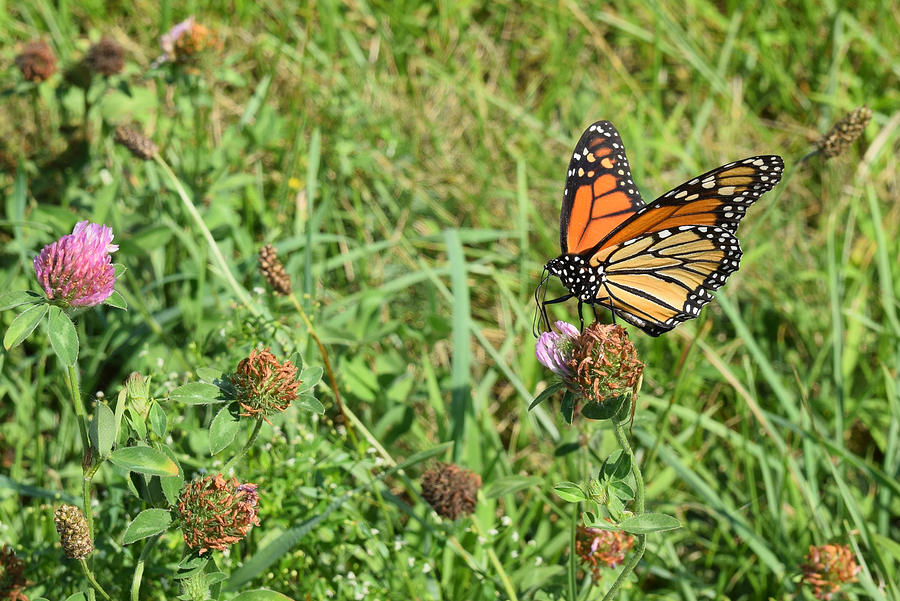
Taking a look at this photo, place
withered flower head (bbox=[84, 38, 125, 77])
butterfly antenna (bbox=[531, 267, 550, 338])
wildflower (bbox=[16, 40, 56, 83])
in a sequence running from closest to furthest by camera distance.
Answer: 1. butterfly antenna (bbox=[531, 267, 550, 338])
2. wildflower (bbox=[16, 40, 56, 83])
3. withered flower head (bbox=[84, 38, 125, 77])

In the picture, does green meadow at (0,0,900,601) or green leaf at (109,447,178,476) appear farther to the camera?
green meadow at (0,0,900,601)

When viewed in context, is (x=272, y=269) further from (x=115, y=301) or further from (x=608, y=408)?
(x=608, y=408)

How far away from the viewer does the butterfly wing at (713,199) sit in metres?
2.10

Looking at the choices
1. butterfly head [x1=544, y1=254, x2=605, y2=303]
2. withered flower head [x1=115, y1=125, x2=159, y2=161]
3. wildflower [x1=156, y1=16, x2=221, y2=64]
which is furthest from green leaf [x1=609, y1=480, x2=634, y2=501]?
wildflower [x1=156, y1=16, x2=221, y2=64]

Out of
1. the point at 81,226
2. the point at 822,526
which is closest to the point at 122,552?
the point at 81,226

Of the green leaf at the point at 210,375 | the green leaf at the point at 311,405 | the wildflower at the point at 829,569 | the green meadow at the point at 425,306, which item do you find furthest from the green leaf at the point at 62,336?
the wildflower at the point at 829,569

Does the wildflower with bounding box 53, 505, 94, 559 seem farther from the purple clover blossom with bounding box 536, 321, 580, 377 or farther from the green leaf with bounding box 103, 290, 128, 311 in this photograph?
the purple clover blossom with bounding box 536, 321, 580, 377

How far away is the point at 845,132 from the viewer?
2436 millimetres

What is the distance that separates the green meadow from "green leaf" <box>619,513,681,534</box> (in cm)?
4

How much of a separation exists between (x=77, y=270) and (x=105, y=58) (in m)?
1.84

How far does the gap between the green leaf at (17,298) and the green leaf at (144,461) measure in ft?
1.08

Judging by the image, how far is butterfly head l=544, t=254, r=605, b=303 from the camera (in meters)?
2.46

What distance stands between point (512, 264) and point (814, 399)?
129 cm

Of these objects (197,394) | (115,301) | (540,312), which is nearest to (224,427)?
(197,394)
